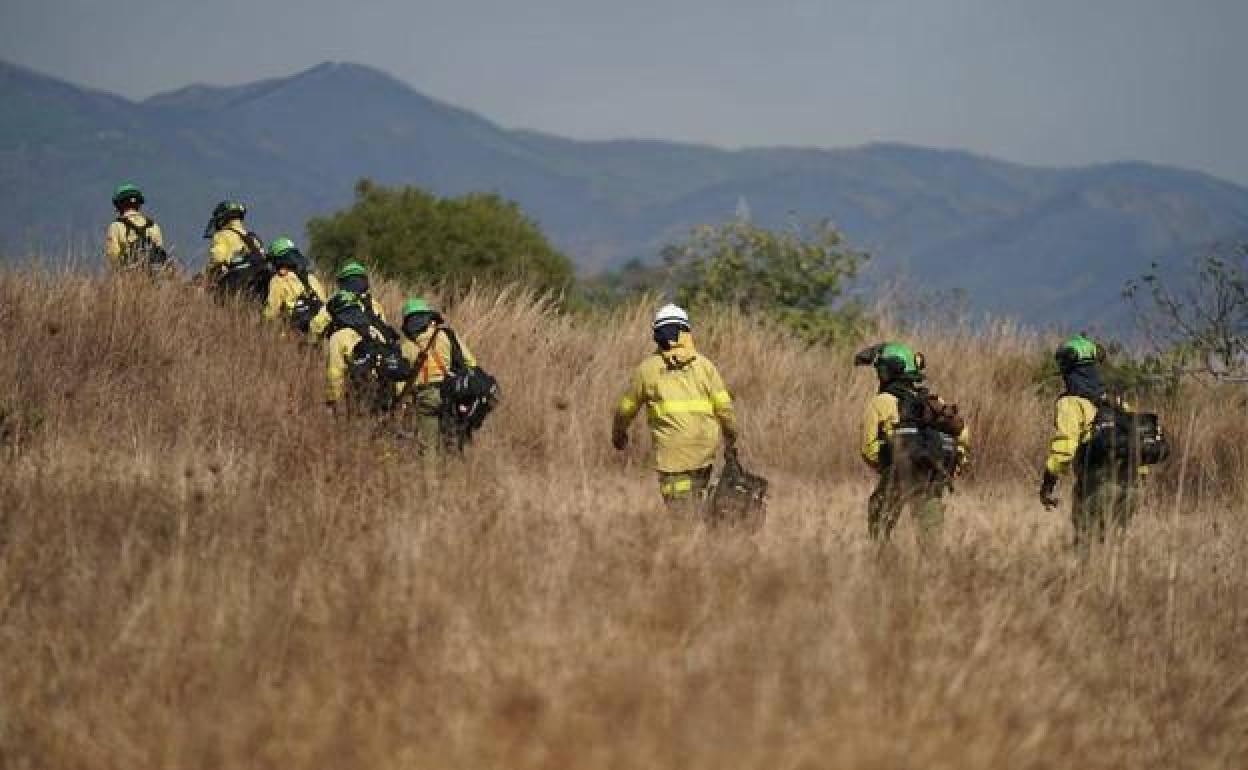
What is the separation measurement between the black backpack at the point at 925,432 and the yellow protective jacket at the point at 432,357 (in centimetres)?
378

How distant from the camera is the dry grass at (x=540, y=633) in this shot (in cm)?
554

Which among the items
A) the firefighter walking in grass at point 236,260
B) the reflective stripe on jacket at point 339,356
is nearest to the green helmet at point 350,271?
the reflective stripe on jacket at point 339,356

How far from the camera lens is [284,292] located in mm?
15328

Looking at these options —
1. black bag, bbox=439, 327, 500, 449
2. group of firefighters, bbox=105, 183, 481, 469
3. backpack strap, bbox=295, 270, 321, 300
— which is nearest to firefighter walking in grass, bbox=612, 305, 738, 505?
group of firefighters, bbox=105, 183, 481, 469

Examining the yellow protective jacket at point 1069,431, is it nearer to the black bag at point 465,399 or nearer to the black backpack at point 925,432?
the black backpack at point 925,432

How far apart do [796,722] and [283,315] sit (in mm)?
10874

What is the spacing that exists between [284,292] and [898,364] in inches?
298

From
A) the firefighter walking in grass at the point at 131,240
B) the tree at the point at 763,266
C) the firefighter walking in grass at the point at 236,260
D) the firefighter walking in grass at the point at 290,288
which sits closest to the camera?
the firefighter walking in grass at the point at 290,288

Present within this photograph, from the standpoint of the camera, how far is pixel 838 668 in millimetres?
5887

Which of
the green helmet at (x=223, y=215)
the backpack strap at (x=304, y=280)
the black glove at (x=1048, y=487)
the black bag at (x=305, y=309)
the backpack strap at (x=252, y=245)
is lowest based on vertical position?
the black glove at (x=1048, y=487)

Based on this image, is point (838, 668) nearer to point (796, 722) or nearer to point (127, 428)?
point (796, 722)

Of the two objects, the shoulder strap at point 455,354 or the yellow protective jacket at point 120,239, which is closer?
the shoulder strap at point 455,354

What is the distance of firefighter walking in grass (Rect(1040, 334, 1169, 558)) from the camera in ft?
32.4

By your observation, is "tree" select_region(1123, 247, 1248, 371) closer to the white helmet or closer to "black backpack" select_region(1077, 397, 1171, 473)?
"black backpack" select_region(1077, 397, 1171, 473)
